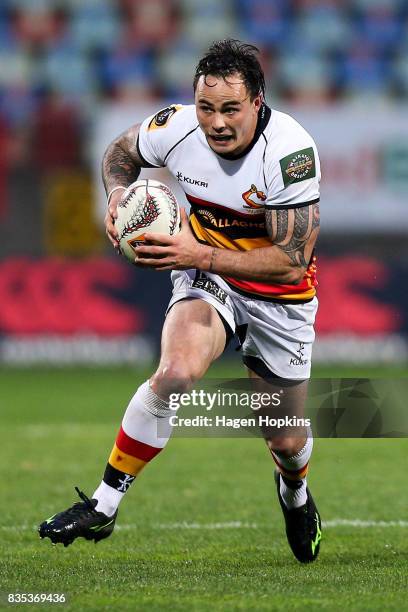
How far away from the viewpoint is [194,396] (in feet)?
19.3

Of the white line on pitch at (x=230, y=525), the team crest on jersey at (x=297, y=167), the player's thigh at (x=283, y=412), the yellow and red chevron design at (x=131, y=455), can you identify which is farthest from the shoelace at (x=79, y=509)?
the team crest on jersey at (x=297, y=167)

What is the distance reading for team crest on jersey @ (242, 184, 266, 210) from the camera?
5336 millimetres

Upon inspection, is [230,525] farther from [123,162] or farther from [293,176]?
[293,176]

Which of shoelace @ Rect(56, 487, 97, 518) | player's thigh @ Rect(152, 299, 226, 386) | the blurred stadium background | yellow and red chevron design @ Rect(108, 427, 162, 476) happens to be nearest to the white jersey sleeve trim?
player's thigh @ Rect(152, 299, 226, 386)

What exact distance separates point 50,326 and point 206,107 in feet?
34.7

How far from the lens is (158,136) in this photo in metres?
5.60

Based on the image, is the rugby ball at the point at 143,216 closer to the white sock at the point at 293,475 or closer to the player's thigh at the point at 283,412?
the player's thigh at the point at 283,412

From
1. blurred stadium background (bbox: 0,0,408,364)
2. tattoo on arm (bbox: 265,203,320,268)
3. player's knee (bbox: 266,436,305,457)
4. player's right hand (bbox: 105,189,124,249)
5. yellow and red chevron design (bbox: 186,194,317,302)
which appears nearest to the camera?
player's right hand (bbox: 105,189,124,249)

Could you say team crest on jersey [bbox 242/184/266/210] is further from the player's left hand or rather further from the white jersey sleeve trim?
the player's left hand

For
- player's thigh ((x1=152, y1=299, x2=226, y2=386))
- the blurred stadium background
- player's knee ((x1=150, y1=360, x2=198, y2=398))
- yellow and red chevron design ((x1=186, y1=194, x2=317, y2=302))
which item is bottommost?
the blurred stadium background

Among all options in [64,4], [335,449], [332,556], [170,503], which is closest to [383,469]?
[335,449]

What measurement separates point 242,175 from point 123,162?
690mm

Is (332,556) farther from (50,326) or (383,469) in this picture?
(50,326)

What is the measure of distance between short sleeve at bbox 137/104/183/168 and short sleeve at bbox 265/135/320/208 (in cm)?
57
